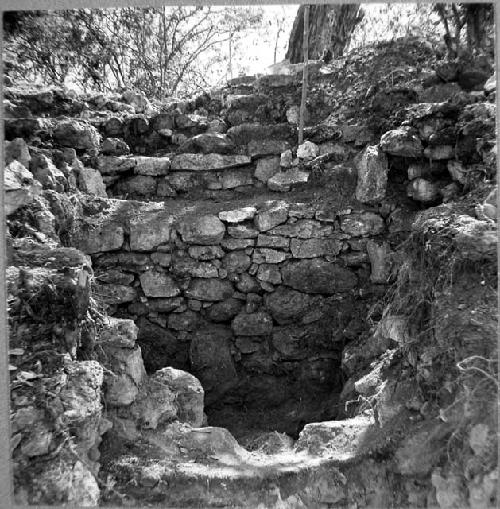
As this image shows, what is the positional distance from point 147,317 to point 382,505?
2.41 meters

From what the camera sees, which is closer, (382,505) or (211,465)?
(382,505)

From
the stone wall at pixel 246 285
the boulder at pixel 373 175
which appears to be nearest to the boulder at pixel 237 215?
the stone wall at pixel 246 285

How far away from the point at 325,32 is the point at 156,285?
2705mm

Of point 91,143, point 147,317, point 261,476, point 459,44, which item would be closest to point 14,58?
point 91,143

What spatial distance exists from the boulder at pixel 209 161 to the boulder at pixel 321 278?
1.13m

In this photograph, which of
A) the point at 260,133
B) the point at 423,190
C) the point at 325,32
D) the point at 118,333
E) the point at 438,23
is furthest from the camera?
the point at 260,133

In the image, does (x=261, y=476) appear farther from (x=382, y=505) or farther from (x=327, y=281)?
(x=327, y=281)

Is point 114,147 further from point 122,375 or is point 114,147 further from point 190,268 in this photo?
point 122,375

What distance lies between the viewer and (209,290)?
369 cm

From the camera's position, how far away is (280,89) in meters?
4.29

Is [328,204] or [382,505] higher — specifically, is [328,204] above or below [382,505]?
above

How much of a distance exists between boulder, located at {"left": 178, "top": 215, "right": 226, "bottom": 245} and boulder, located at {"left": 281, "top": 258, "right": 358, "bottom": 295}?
0.73 metres

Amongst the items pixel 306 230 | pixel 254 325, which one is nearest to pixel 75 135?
pixel 306 230

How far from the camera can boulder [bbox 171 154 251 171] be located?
394cm
